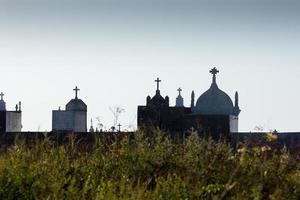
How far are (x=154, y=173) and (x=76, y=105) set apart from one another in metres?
27.6

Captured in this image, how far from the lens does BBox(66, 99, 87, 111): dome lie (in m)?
36.3

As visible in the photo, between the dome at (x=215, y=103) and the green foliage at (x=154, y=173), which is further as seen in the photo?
the dome at (x=215, y=103)

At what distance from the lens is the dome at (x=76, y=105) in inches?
1430

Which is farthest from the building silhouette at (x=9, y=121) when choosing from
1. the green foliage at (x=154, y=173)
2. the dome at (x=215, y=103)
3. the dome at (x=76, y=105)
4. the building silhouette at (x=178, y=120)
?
the dome at (x=215, y=103)

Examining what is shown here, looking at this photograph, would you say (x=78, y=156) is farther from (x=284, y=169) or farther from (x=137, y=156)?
(x=284, y=169)

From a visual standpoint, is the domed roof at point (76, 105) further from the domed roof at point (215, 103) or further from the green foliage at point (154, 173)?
the green foliage at point (154, 173)

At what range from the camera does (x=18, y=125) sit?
2503cm

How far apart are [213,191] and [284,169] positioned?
1.95 meters

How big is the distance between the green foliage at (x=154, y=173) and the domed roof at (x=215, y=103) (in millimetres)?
28472

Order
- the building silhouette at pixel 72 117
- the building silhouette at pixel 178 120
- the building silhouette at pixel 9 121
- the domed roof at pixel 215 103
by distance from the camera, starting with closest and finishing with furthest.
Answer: the building silhouette at pixel 178 120, the building silhouette at pixel 9 121, the building silhouette at pixel 72 117, the domed roof at pixel 215 103

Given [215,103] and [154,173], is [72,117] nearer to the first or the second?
[215,103]

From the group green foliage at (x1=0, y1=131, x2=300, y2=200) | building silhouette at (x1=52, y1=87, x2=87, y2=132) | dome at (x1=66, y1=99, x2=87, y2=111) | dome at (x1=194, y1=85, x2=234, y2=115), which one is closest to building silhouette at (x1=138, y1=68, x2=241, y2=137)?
green foliage at (x1=0, y1=131, x2=300, y2=200)

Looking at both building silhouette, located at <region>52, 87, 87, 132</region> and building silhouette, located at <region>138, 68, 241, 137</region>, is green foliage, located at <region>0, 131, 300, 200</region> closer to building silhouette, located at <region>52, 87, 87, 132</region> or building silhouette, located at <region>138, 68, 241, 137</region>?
building silhouette, located at <region>138, 68, 241, 137</region>

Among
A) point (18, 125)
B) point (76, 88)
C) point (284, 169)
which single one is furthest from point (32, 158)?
point (76, 88)
